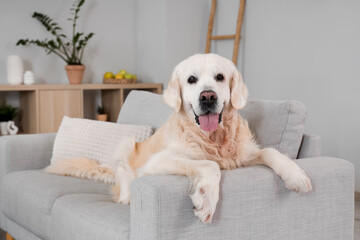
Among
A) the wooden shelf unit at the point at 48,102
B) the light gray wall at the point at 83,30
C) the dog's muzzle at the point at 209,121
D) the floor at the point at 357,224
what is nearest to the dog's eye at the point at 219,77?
the dog's muzzle at the point at 209,121

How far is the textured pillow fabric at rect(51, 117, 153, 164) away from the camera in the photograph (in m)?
2.53

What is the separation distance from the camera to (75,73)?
439cm

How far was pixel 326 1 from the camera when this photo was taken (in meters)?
3.88

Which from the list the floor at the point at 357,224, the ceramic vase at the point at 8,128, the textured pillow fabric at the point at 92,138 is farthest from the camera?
the ceramic vase at the point at 8,128

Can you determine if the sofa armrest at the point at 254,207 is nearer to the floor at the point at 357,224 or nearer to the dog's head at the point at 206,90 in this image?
the dog's head at the point at 206,90

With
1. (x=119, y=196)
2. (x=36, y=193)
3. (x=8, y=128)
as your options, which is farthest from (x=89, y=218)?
(x=8, y=128)

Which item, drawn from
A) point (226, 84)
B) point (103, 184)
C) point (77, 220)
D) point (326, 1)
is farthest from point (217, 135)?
point (326, 1)

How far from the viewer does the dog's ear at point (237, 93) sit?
5.88 feet

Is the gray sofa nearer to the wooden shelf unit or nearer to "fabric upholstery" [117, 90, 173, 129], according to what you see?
"fabric upholstery" [117, 90, 173, 129]

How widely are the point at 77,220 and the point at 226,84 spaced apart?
0.76 meters

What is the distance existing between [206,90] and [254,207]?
0.43m

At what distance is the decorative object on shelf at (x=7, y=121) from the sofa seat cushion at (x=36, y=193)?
1593 mm

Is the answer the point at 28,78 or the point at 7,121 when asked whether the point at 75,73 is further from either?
the point at 7,121

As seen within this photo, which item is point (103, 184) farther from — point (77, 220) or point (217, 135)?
point (217, 135)
